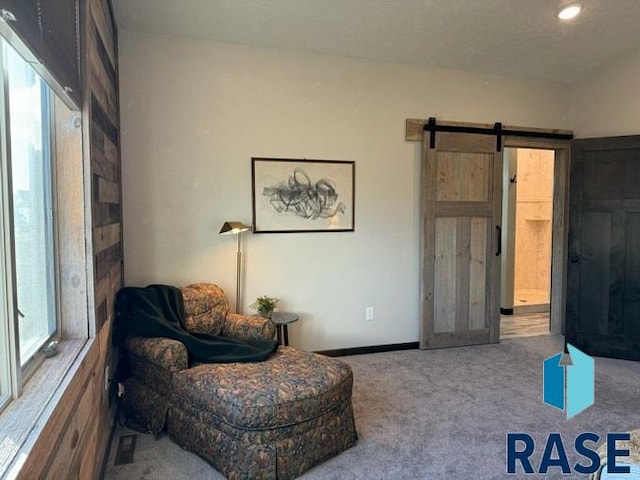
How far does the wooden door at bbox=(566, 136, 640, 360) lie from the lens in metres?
4.08

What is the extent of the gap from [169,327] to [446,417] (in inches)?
73.3

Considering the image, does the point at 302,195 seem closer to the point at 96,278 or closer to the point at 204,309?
the point at 204,309

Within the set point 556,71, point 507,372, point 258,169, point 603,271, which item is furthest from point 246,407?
point 556,71

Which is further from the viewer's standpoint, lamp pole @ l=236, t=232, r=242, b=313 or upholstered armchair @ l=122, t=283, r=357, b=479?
lamp pole @ l=236, t=232, r=242, b=313

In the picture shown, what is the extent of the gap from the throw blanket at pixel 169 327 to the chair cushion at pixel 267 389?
4.2 inches

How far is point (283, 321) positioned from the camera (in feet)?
11.7

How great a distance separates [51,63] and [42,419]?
1.11 meters

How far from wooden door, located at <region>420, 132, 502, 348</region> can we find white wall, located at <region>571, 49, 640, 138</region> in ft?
3.56

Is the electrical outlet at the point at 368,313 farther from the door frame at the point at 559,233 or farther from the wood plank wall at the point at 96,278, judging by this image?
the door frame at the point at 559,233

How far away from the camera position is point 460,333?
4.43 meters

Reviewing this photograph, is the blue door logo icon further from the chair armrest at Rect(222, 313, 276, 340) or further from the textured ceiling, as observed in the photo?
the textured ceiling

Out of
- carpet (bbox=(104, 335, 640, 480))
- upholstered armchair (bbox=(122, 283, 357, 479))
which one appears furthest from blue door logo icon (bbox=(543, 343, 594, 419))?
upholstered armchair (bbox=(122, 283, 357, 479))

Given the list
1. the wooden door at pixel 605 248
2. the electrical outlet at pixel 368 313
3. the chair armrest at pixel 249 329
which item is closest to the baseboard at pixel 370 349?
the electrical outlet at pixel 368 313

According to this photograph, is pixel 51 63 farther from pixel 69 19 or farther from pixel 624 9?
pixel 624 9
